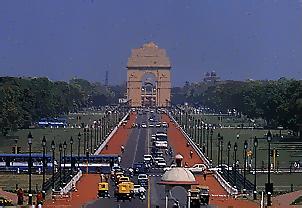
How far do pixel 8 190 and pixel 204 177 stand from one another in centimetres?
824

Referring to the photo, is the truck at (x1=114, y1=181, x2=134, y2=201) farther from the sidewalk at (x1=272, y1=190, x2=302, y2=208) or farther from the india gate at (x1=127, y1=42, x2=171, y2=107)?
the india gate at (x1=127, y1=42, x2=171, y2=107)

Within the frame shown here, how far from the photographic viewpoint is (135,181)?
32.0 metres

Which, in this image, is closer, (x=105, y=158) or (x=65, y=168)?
(x=65, y=168)

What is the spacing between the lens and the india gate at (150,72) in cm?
13188

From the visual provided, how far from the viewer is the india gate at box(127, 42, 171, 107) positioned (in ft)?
433

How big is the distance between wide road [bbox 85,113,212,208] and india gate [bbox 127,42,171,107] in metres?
67.9

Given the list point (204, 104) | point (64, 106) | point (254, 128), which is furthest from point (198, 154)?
point (204, 104)

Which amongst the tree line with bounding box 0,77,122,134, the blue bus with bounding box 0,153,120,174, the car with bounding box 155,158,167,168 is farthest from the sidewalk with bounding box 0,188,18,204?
the tree line with bounding box 0,77,122,134

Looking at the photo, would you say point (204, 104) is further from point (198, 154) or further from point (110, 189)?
point (110, 189)

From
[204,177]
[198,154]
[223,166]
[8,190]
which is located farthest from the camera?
[198,154]

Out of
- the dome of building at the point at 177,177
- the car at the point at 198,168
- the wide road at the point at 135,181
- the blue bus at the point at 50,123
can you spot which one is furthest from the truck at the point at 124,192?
the blue bus at the point at 50,123

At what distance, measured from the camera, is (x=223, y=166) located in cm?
3712

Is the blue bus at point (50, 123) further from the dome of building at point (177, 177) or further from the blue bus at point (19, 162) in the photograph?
the dome of building at point (177, 177)

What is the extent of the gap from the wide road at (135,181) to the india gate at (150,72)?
223 feet
